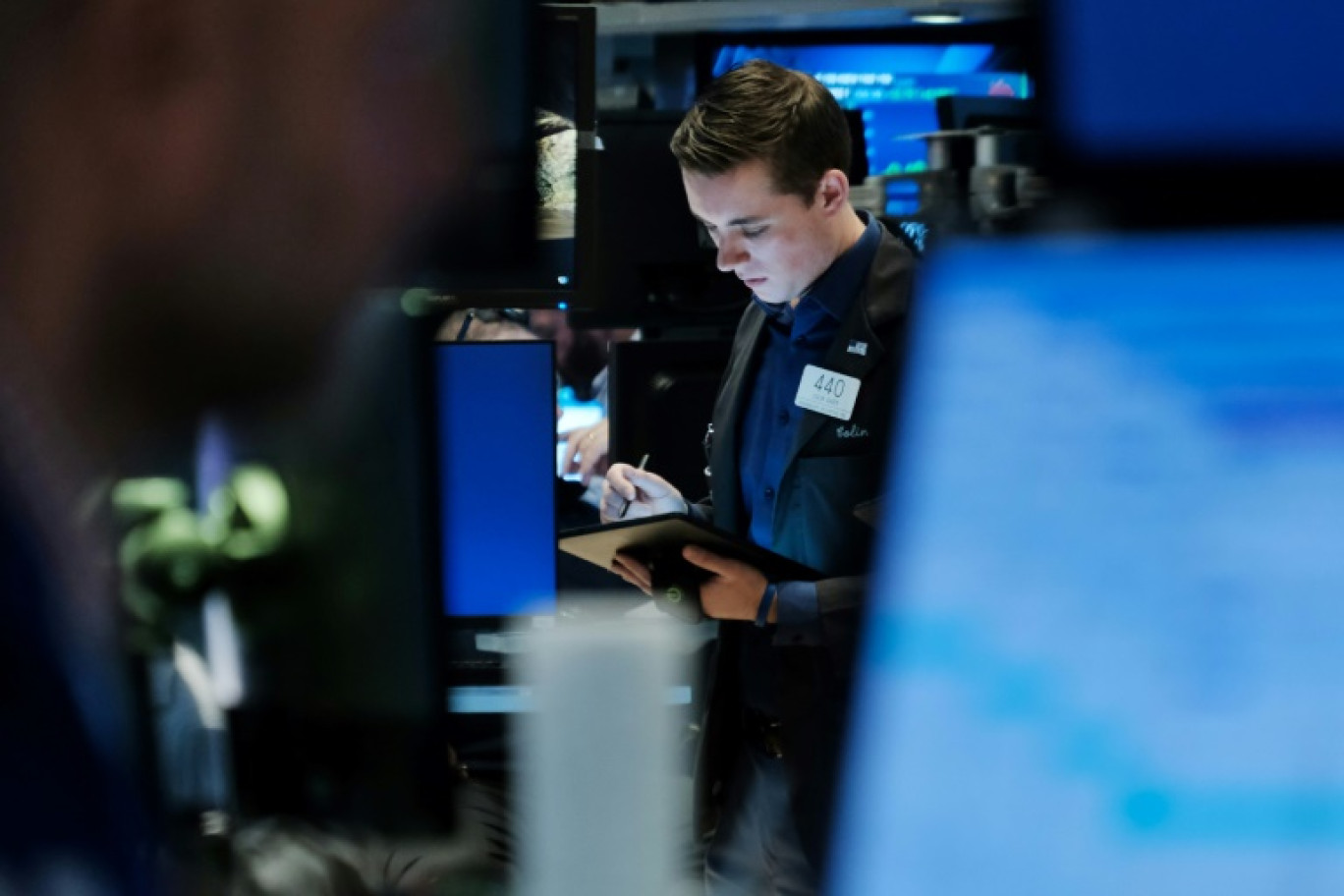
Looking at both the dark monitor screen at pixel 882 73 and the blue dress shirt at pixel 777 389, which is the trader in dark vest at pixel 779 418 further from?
the dark monitor screen at pixel 882 73

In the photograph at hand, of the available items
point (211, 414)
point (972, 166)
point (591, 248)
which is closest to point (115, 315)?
point (211, 414)

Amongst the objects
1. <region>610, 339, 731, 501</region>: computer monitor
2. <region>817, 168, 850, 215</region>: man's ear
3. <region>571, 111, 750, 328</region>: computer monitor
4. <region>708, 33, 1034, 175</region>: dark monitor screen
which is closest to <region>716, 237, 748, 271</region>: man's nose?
<region>817, 168, 850, 215</region>: man's ear

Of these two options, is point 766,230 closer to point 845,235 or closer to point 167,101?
point 845,235

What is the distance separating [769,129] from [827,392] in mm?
332

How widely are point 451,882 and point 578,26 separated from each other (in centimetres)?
108

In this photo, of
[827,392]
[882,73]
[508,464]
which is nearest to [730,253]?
[827,392]

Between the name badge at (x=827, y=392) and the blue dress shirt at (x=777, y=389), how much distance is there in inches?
1.3

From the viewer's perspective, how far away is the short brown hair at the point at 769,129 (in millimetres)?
1594

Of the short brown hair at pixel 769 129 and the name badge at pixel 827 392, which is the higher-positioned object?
the short brown hair at pixel 769 129

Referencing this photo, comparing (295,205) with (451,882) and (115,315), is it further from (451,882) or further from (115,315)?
(451,882)

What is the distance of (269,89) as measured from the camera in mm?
417

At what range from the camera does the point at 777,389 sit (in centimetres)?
161

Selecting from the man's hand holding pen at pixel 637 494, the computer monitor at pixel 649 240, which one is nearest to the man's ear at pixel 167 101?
the man's hand holding pen at pixel 637 494

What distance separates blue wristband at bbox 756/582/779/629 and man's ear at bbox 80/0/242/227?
1033 millimetres
